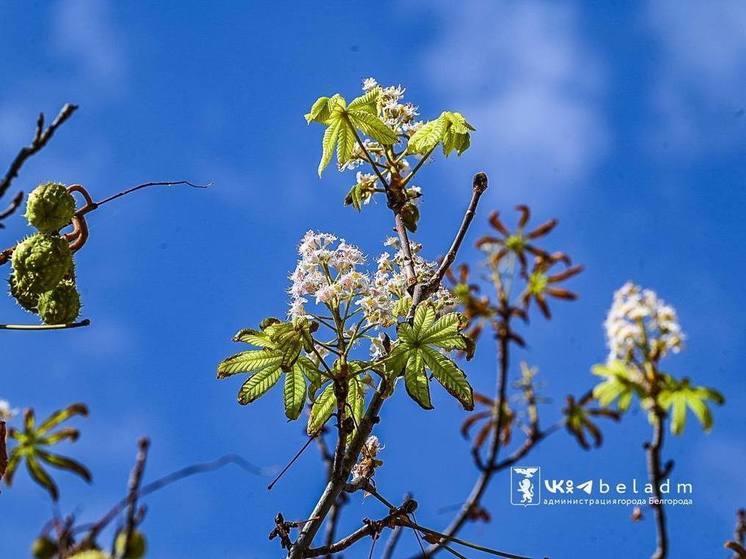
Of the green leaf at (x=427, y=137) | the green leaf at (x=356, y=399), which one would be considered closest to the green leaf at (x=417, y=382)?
the green leaf at (x=356, y=399)

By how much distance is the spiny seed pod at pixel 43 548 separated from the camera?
4.52 feet

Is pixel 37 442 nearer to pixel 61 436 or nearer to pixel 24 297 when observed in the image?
pixel 61 436

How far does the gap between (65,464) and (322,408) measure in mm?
1532

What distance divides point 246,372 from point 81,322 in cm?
64

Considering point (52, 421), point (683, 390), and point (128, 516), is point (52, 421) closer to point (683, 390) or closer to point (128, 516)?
point (128, 516)

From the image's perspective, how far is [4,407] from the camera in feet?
9.43

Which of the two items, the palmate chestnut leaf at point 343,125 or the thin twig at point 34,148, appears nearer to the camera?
the thin twig at point 34,148

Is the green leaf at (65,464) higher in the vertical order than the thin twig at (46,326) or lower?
lower

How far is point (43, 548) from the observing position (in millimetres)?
1381

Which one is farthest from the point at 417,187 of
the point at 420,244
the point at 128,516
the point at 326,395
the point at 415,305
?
the point at 128,516

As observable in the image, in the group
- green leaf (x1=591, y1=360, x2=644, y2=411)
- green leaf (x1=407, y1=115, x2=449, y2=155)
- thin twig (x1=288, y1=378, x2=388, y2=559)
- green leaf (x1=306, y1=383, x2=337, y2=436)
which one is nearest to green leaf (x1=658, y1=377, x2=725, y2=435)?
green leaf (x1=591, y1=360, x2=644, y2=411)

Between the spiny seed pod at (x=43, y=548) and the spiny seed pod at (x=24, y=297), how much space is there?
191cm

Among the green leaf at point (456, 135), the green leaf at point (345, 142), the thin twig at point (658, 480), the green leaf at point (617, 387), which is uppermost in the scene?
the green leaf at point (456, 135)

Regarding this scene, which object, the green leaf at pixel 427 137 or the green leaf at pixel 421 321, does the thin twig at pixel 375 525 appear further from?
the green leaf at pixel 427 137
